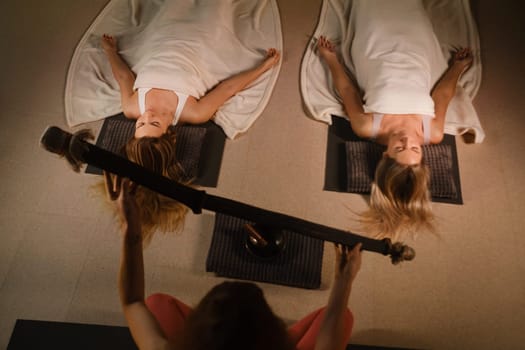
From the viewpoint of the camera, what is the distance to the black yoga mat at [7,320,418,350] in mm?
1384

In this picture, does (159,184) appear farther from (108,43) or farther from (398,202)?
(108,43)

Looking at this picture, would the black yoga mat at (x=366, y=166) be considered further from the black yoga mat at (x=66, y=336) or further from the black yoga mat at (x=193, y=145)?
the black yoga mat at (x=66, y=336)

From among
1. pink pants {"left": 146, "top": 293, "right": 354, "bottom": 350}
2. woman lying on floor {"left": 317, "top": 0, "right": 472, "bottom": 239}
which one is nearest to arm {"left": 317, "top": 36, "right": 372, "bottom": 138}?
woman lying on floor {"left": 317, "top": 0, "right": 472, "bottom": 239}

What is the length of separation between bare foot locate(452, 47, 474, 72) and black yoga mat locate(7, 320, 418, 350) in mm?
1361

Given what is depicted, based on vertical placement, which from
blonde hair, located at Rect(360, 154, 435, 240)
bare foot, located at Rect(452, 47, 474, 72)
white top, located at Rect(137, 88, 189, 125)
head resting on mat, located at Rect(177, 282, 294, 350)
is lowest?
blonde hair, located at Rect(360, 154, 435, 240)

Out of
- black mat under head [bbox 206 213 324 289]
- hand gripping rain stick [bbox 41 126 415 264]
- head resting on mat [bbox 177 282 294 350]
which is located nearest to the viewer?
head resting on mat [bbox 177 282 294 350]

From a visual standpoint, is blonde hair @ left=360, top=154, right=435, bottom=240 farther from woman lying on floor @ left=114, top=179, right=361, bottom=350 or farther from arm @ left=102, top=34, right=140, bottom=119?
arm @ left=102, top=34, right=140, bottom=119

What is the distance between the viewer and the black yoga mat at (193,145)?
170 centimetres

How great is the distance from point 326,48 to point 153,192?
1.10 meters

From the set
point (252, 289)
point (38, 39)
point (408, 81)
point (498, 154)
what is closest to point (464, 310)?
point (498, 154)

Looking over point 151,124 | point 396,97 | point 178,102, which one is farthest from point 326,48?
point 151,124

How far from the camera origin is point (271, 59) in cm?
197

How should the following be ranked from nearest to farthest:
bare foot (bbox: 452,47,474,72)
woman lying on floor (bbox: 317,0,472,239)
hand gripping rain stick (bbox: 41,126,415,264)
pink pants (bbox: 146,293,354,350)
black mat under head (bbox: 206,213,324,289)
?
hand gripping rain stick (bbox: 41,126,415,264)
pink pants (bbox: 146,293,354,350)
black mat under head (bbox: 206,213,324,289)
woman lying on floor (bbox: 317,0,472,239)
bare foot (bbox: 452,47,474,72)

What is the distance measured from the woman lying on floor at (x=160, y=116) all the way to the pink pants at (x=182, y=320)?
1.37 feet
